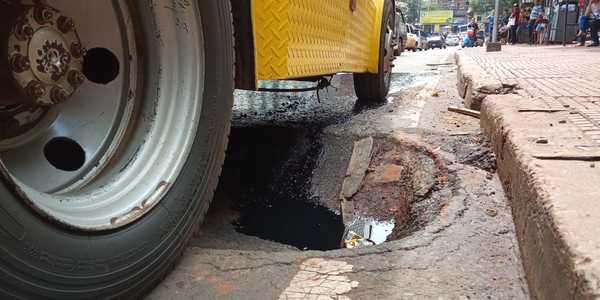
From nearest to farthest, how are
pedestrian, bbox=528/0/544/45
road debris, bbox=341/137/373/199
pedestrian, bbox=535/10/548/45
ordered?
1. road debris, bbox=341/137/373/199
2. pedestrian, bbox=535/10/548/45
3. pedestrian, bbox=528/0/544/45

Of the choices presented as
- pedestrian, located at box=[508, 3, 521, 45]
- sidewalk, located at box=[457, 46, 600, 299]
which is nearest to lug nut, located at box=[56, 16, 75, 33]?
sidewalk, located at box=[457, 46, 600, 299]

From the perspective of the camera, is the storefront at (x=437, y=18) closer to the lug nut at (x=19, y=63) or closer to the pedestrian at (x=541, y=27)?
the pedestrian at (x=541, y=27)

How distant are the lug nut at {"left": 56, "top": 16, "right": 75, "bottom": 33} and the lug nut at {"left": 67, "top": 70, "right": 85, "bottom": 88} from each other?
0.12m

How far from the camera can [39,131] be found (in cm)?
137

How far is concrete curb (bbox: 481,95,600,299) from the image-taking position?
1.01 metres

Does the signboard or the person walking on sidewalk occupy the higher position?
the signboard

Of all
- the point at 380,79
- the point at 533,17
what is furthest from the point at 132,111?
the point at 533,17

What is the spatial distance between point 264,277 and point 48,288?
66 centimetres

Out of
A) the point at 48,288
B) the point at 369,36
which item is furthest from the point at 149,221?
the point at 369,36

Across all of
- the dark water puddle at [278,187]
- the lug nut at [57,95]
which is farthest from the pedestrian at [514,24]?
the lug nut at [57,95]

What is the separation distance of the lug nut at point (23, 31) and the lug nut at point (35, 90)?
0.11 m

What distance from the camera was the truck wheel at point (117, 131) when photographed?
3.89ft

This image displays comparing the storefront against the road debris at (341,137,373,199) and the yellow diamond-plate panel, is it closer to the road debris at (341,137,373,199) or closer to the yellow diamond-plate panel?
the yellow diamond-plate panel

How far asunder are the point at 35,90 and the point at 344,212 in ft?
6.39
